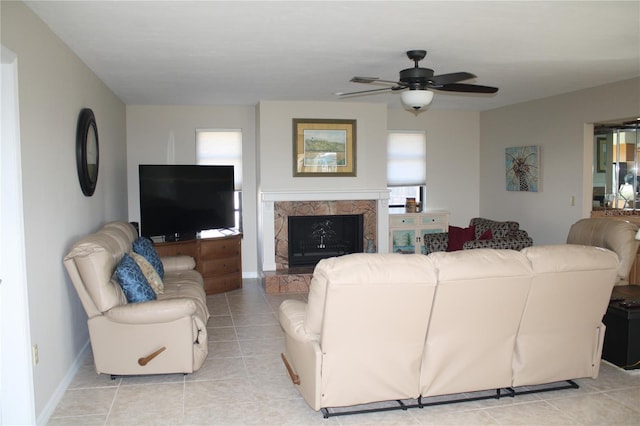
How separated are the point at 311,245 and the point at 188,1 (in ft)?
16.7

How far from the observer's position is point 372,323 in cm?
321

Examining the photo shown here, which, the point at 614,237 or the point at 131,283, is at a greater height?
the point at 614,237

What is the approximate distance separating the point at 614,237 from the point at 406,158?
3.86 m

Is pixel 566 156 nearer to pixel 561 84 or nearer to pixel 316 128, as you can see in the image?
pixel 561 84

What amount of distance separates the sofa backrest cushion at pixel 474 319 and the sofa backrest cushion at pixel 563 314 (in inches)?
3.6

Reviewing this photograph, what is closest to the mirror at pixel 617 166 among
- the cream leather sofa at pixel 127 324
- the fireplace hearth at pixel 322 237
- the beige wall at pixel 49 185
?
the fireplace hearth at pixel 322 237

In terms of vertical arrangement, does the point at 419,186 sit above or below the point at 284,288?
above

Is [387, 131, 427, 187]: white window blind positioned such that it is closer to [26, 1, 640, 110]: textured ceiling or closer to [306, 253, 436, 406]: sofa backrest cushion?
[26, 1, 640, 110]: textured ceiling

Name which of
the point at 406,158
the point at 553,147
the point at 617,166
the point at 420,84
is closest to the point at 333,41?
the point at 420,84

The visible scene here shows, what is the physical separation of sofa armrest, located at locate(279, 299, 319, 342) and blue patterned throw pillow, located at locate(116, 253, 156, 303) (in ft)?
3.90

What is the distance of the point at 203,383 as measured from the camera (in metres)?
4.07

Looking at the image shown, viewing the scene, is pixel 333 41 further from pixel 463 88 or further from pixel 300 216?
pixel 300 216

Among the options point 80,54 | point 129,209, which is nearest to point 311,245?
point 129,209

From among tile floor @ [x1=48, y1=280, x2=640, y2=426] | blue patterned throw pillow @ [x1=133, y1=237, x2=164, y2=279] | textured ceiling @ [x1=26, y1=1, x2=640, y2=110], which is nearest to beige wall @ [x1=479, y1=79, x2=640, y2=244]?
textured ceiling @ [x1=26, y1=1, x2=640, y2=110]
